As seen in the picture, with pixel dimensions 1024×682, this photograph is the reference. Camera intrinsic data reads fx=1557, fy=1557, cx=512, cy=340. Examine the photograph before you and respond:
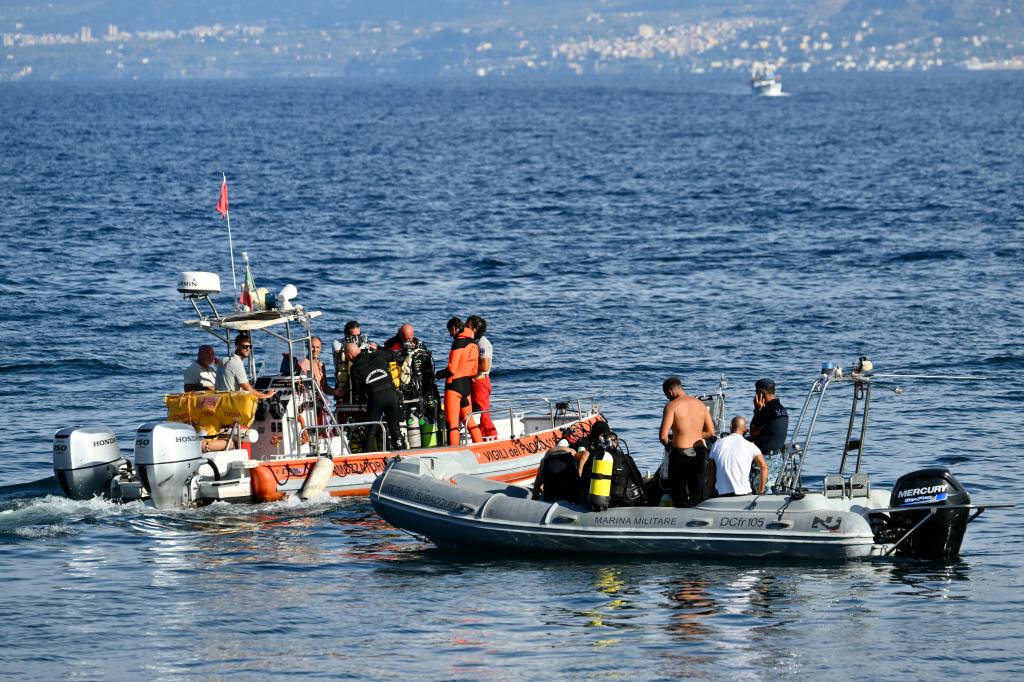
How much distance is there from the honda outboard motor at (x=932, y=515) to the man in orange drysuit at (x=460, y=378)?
213 inches

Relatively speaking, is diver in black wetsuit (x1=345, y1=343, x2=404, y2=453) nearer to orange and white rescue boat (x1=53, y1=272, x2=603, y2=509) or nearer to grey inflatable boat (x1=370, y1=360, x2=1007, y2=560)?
orange and white rescue boat (x1=53, y1=272, x2=603, y2=509)

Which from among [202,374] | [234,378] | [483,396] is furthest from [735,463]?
[202,374]

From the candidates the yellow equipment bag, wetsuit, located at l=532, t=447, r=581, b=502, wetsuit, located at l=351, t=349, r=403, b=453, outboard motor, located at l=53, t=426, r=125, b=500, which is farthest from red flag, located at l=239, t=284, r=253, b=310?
wetsuit, located at l=532, t=447, r=581, b=502

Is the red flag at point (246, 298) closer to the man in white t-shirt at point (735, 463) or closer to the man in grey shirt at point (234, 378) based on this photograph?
the man in grey shirt at point (234, 378)

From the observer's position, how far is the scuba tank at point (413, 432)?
60.6 feet

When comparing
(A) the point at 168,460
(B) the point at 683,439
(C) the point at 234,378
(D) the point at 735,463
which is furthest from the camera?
(C) the point at 234,378

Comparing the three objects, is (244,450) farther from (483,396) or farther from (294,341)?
(483,396)

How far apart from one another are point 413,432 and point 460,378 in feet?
3.12

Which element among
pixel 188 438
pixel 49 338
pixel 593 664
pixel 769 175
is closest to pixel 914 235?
pixel 769 175

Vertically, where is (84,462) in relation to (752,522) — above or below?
above

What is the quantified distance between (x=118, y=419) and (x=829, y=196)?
123ft

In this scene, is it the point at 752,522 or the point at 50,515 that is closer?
the point at 752,522

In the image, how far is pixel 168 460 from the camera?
1673 cm

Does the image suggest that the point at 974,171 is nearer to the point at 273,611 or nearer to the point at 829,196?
the point at 829,196
